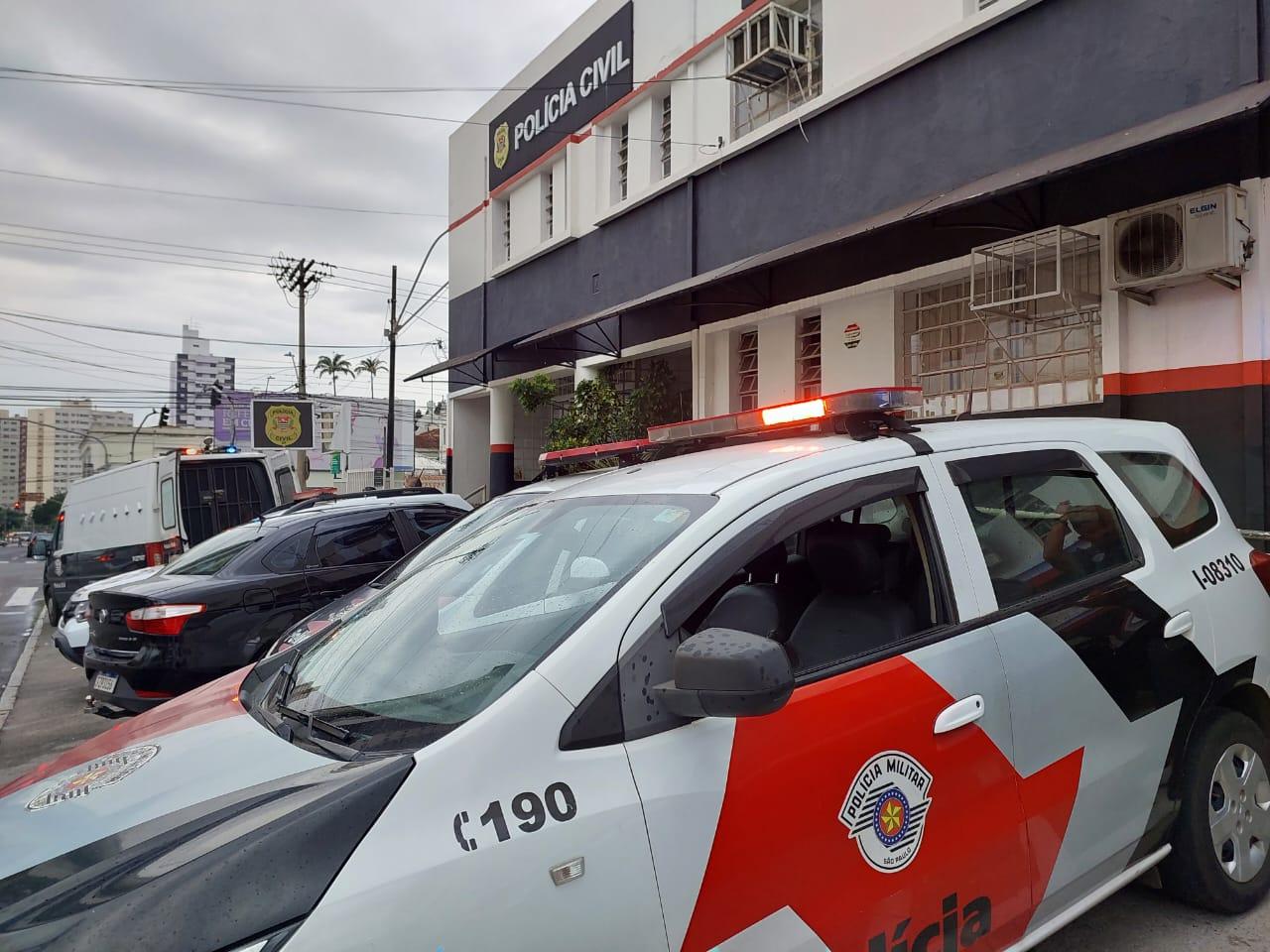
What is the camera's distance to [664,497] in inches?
89.9

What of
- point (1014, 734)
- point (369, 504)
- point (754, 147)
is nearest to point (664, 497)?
point (1014, 734)

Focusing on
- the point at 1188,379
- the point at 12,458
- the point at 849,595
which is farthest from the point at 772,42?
the point at 12,458

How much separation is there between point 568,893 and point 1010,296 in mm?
7976

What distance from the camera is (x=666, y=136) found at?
47.4 ft

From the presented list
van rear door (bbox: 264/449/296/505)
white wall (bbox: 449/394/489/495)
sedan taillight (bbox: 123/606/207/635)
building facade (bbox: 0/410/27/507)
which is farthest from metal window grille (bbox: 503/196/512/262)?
building facade (bbox: 0/410/27/507)

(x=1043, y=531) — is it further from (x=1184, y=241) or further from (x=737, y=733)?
(x=1184, y=241)

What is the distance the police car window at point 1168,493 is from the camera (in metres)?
3.05

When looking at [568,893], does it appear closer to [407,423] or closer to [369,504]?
[369,504]

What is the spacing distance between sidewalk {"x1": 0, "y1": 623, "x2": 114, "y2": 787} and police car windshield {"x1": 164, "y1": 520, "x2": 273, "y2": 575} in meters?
1.35

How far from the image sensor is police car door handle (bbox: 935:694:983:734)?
2.15m

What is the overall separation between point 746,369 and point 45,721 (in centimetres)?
930

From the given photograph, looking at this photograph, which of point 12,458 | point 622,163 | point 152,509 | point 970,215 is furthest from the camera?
point 12,458

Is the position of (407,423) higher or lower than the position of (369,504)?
higher

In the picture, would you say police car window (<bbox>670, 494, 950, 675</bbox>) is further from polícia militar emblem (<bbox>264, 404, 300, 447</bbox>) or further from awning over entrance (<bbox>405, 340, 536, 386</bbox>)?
polícia militar emblem (<bbox>264, 404, 300, 447</bbox>)
